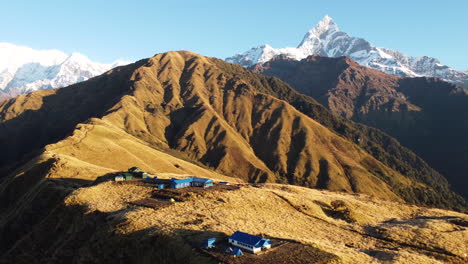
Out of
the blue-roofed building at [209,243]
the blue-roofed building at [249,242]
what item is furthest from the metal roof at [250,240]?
the blue-roofed building at [209,243]

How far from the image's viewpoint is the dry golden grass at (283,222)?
48.9 metres

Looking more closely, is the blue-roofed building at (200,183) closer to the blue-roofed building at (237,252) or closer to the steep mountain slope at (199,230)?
the steep mountain slope at (199,230)

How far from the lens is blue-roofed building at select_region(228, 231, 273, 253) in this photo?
1631 inches

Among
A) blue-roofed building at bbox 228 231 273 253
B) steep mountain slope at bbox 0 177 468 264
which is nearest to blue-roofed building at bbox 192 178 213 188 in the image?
steep mountain slope at bbox 0 177 468 264

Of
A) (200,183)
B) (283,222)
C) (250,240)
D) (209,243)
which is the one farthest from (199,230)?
(200,183)

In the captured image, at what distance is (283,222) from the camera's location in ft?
198

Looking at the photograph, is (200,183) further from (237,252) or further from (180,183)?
(237,252)

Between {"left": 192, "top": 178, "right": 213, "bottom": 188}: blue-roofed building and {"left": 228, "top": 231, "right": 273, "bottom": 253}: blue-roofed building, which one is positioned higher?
{"left": 228, "top": 231, "right": 273, "bottom": 253}: blue-roofed building

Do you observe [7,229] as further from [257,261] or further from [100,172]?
[257,261]

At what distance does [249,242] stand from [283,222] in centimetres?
2017

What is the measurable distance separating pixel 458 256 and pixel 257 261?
37.3 metres

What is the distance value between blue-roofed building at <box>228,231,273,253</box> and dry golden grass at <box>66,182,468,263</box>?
5387mm

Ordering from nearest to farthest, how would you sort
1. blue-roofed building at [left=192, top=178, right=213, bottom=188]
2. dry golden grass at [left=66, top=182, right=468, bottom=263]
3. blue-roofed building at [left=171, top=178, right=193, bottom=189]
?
dry golden grass at [left=66, top=182, right=468, bottom=263] → blue-roofed building at [left=171, top=178, right=193, bottom=189] → blue-roofed building at [left=192, top=178, right=213, bottom=188]

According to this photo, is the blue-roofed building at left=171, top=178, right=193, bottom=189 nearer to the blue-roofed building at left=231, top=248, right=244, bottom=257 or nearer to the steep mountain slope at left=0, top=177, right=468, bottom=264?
the steep mountain slope at left=0, top=177, right=468, bottom=264
